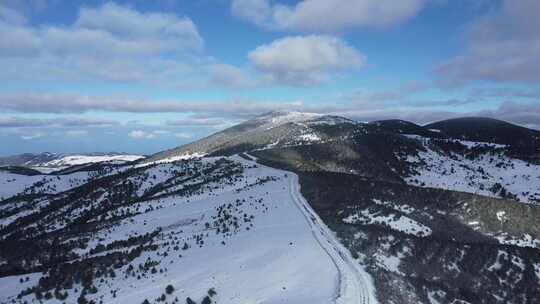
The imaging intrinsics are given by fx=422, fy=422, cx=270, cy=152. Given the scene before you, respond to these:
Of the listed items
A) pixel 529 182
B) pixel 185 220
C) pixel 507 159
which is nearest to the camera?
pixel 185 220

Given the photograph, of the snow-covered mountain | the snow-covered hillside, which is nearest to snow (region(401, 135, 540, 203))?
the snow-covered mountain

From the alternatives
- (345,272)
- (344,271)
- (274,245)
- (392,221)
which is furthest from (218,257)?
(392,221)

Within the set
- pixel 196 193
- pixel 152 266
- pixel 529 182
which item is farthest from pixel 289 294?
pixel 529 182

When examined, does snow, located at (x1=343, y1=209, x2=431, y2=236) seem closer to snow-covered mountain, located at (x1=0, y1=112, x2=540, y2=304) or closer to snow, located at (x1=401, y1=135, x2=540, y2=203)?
snow-covered mountain, located at (x1=0, y1=112, x2=540, y2=304)

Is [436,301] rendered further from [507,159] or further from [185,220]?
[507,159]

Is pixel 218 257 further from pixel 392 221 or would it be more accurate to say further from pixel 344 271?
pixel 392 221

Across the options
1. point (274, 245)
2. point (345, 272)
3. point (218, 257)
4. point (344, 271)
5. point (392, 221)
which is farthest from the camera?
point (392, 221)

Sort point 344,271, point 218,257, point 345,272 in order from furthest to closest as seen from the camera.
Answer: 1. point 218,257
2. point 344,271
3. point 345,272
